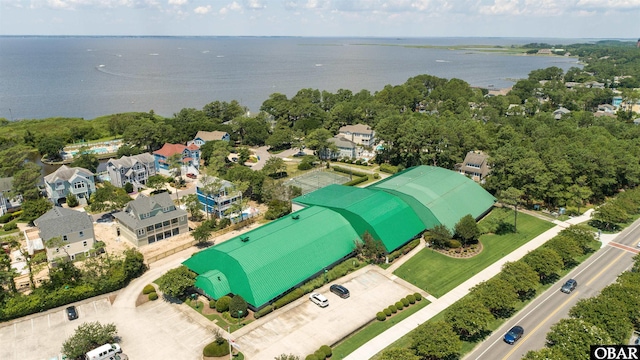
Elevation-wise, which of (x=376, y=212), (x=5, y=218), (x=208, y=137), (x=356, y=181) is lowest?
(x=356, y=181)

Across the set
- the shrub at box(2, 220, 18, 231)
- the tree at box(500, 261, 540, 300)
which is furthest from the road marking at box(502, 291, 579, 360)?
the shrub at box(2, 220, 18, 231)

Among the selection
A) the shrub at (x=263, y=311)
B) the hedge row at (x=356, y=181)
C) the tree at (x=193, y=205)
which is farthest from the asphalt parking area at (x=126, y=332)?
the hedge row at (x=356, y=181)

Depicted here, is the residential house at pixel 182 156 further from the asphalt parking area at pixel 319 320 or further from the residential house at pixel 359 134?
the asphalt parking area at pixel 319 320

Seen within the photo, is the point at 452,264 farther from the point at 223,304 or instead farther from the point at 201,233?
the point at 201,233

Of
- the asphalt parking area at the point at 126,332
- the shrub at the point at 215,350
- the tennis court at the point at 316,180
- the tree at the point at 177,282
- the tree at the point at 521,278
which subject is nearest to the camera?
the shrub at the point at 215,350

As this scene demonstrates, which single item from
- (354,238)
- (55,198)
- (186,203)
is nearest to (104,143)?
(55,198)

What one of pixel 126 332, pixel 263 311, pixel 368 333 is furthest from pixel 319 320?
pixel 126 332
